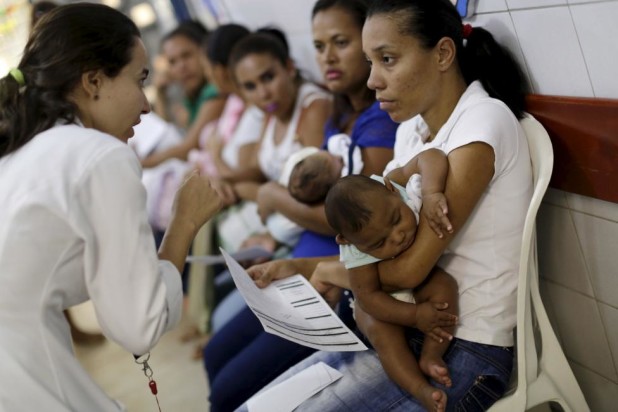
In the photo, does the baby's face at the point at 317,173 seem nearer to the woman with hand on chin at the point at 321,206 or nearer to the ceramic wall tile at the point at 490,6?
the woman with hand on chin at the point at 321,206

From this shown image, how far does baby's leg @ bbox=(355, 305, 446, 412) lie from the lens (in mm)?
1459

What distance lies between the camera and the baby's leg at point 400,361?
1.46m

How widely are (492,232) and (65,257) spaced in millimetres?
933

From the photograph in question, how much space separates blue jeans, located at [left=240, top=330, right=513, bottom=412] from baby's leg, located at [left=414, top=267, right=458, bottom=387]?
0.03m

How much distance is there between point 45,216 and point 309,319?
68cm

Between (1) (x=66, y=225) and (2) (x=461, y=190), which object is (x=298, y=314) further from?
(1) (x=66, y=225)

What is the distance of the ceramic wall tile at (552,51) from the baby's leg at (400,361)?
0.71 m

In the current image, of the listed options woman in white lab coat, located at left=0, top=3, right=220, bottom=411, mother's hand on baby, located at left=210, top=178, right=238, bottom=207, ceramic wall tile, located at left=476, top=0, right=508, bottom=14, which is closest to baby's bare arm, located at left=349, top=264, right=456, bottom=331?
woman in white lab coat, located at left=0, top=3, right=220, bottom=411

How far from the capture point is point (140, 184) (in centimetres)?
133

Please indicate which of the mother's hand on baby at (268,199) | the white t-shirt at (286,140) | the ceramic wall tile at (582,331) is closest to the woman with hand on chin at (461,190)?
the ceramic wall tile at (582,331)

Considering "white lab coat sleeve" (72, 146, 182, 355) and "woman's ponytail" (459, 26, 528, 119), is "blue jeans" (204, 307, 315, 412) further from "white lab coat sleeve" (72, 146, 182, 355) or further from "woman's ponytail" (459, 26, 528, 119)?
"woman's ponytail" (459, 26, 528, 119)

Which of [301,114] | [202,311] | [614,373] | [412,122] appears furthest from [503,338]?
[202,311]

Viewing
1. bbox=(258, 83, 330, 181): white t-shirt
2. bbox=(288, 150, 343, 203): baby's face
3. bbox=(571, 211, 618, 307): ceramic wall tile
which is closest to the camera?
bbox=(571, 211, 618, 307): ceramic wall tile

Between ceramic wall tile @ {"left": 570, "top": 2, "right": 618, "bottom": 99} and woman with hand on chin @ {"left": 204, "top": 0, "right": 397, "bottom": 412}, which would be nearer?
ceramic wall tile @ {"left": 570, "top": 2, "right": 618, "bottom": 99}
